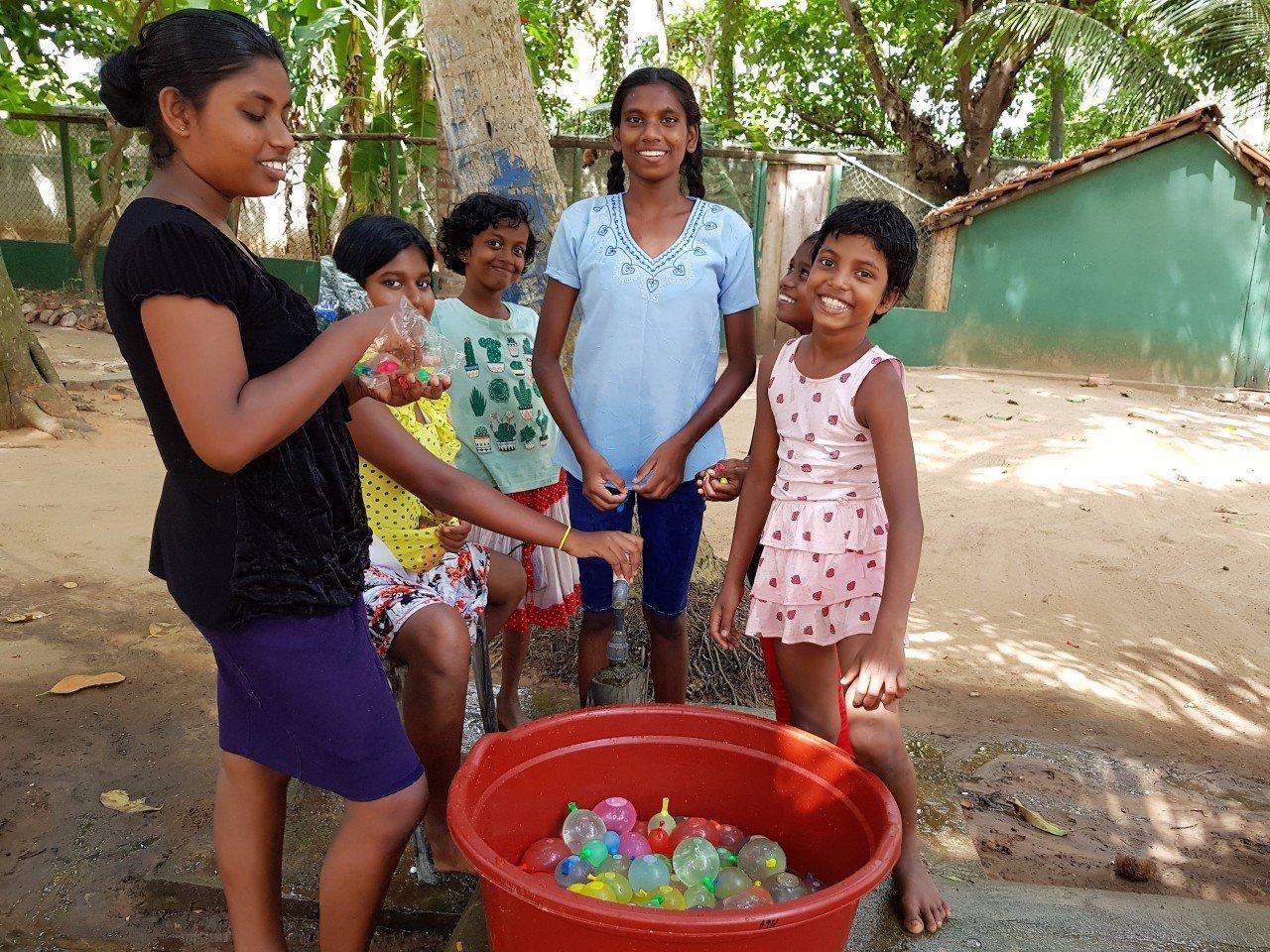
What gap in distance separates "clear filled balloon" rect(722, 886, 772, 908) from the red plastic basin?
17cm

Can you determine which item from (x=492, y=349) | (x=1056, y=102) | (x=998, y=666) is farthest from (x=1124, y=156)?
(x=492, y=349)

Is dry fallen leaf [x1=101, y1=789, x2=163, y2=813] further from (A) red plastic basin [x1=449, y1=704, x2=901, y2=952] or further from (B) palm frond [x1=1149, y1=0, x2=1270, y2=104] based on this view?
(B) palm frond [x1=1149, y1=0, x2=1270, y2=104]

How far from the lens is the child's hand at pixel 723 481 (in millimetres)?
2332

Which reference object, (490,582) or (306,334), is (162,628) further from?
(306,334)

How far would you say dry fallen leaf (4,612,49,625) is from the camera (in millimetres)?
3773

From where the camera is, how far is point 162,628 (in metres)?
3.84

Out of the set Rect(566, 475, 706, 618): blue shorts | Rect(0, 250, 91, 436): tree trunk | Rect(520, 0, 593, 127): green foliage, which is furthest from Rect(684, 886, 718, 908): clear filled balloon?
Rect(520, 0, 593, 127): green foliage

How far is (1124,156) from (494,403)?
9515mm

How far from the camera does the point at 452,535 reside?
224cm

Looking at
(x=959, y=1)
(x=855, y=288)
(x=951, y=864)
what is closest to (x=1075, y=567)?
(x=951, y=864)

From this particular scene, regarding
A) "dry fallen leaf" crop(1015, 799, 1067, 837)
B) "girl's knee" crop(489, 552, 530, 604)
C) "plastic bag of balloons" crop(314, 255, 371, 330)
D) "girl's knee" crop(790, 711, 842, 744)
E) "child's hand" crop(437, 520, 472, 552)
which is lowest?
"dry fallen leaf" crop(1015, 799, 1067, 837)

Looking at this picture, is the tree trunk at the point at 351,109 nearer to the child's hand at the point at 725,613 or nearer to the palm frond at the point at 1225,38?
the child's hand at the point at 725,613

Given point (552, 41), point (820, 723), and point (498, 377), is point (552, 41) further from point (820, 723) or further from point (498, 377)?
point (820, 723)

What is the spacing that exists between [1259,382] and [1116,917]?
9967 mm
